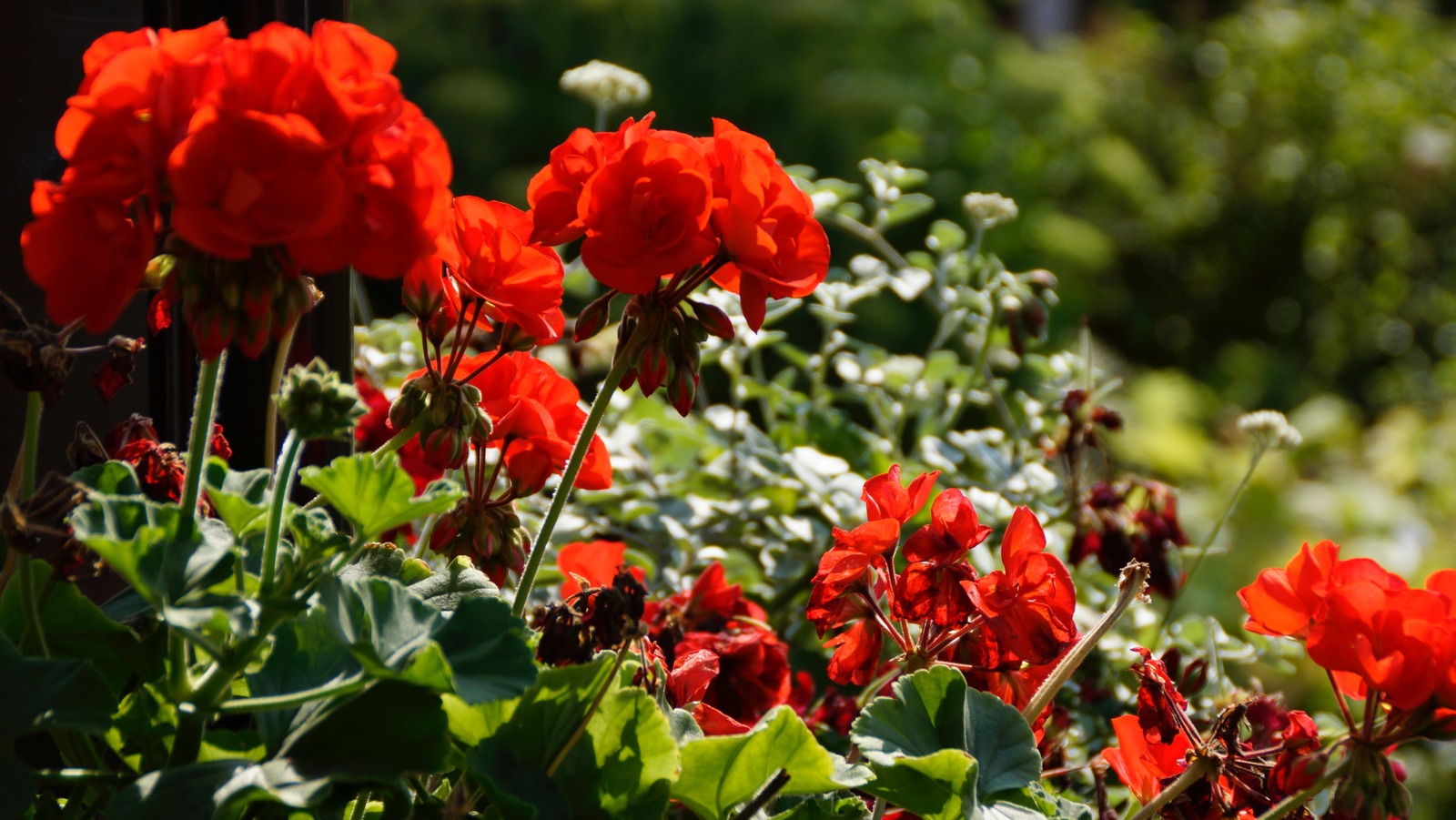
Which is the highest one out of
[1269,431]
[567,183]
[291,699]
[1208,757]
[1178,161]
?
[567,183]

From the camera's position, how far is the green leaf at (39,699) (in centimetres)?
48

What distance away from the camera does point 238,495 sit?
19.8 inches

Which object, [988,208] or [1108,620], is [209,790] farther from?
[988,208]

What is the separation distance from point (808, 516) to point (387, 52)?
2.75 feet

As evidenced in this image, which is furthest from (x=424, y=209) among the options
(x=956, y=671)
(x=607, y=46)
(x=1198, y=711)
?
(x=607, y=46)

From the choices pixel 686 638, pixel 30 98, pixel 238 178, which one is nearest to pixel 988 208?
pixel 686 638

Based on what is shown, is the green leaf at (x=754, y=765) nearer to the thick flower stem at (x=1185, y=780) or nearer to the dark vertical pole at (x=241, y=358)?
the thick flower stem at (x=1185, y=780)

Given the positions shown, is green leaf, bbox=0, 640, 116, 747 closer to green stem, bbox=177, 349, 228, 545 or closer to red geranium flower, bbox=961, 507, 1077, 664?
green stem, bbox=177, 349, 228, 545

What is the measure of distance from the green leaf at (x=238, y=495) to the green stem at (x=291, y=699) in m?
0.07

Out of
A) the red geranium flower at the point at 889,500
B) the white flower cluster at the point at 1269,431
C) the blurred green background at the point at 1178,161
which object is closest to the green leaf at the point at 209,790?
the red geranium flower at the point at 889,500

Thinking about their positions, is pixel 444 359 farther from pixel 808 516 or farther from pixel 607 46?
pixel 607 46

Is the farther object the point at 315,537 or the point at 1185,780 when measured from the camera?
the point at 1185,780

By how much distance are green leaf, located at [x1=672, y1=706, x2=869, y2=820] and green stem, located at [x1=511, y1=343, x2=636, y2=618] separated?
11 centimetres

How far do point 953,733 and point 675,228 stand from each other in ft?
0.91
